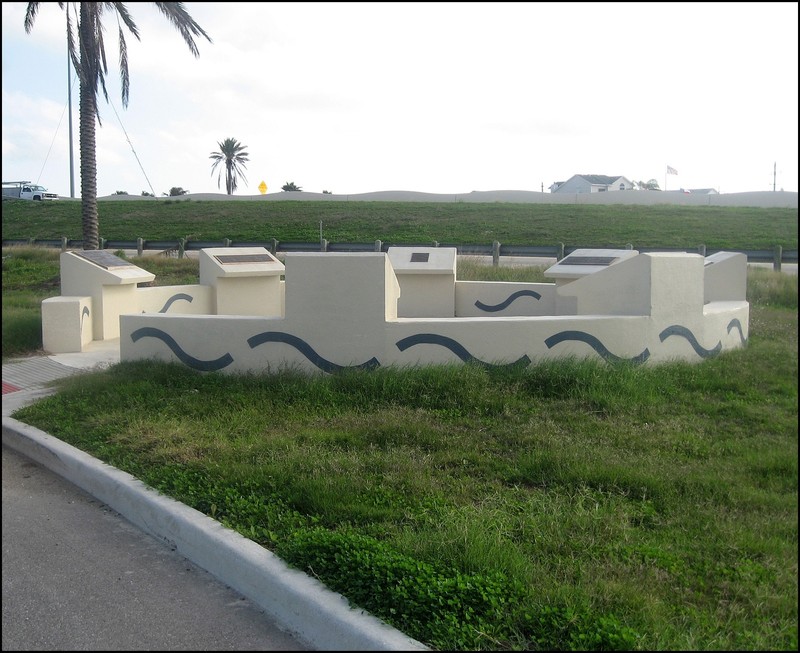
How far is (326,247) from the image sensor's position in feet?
31.9

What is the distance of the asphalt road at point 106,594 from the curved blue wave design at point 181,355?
337 cm

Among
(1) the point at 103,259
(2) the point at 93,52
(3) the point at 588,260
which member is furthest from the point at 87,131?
(3) the point at 588,260

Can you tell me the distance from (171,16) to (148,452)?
286cm

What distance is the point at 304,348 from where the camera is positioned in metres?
7.62

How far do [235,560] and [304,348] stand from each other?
3.81m

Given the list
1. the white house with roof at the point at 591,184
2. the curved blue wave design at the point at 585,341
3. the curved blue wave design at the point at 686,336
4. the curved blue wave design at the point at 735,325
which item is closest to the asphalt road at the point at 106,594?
the curved blue wave design at the point at 585,341

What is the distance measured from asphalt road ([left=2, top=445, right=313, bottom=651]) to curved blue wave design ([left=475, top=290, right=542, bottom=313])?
8.27m

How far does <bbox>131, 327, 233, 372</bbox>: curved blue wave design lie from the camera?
792 centimetres

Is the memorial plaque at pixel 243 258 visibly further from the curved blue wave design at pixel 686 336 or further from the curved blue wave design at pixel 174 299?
the curved blue wave design at pixel 686 336

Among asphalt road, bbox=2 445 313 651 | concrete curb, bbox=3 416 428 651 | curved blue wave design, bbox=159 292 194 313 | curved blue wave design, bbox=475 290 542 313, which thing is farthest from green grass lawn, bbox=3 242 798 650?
curved blue wave design, bbox=475 290 542 313

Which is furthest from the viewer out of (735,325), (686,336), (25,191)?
(735,325)

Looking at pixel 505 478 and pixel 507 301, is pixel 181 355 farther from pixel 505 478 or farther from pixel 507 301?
pixel 507 301

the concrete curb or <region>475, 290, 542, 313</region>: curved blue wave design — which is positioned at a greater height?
<region>475, 290, 542, 313</region>: curved blue wave design

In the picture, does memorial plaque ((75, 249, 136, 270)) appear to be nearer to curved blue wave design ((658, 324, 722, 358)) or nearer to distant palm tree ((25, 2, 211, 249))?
distant palm tree ((25, 2, 211, 249))
